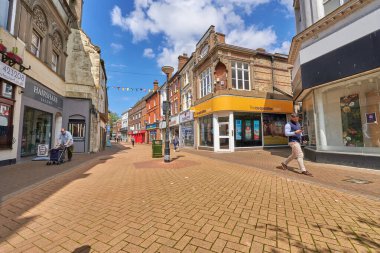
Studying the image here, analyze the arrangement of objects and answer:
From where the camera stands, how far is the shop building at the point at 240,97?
586 inches

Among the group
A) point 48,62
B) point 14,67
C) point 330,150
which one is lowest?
point 330,150

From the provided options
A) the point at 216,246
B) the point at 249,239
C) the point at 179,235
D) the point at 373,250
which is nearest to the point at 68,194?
the point at 179,235

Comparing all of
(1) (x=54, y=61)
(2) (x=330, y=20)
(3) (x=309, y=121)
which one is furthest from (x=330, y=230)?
(1) (x=54, y=61)

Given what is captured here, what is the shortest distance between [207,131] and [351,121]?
413 inches

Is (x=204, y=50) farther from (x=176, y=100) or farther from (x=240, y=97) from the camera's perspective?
(x=176, y=100)

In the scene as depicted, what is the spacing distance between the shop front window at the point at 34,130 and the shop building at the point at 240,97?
11.6 m

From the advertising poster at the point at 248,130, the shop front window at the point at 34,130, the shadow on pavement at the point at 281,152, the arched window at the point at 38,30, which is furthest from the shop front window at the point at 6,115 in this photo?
the advertising poster at the point at 248,130

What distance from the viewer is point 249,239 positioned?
2.36m

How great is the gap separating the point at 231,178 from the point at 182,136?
16.8 meters

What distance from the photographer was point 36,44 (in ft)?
34.3

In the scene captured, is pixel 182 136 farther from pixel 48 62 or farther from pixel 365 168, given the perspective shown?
pixel 365 168

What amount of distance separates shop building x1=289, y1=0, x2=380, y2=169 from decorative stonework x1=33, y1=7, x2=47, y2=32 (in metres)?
13.6

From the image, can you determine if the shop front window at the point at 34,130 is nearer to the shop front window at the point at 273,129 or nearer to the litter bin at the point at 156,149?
the litter bin at the point at 156,149

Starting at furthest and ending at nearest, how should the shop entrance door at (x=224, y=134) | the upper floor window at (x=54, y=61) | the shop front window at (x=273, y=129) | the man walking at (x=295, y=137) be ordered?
1. the shop front window at (x=273, y=129)
2. the shop entrance door at (x=224, y=134)
3. the upper floor window at (x=54, y=61)
4. the man walking at (x=295, y=137)
